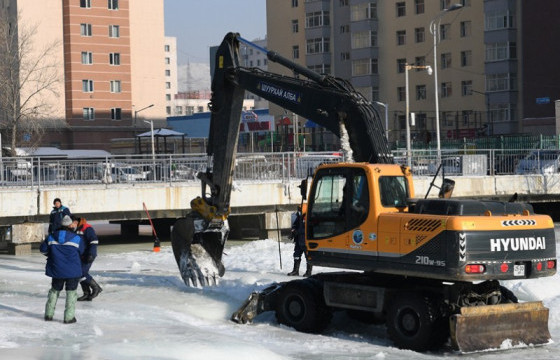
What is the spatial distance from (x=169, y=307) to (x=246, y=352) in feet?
14.9

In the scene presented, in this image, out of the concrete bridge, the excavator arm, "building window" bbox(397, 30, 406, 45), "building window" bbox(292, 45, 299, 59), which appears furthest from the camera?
"building window" bbox(292, 45, 299, 59)

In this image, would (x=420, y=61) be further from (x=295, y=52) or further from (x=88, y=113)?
(x=88, y=113)

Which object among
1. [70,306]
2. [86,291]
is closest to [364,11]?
[86,291]

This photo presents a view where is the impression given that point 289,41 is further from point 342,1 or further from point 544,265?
point 544,265

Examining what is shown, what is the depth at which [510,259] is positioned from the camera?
14406 mm

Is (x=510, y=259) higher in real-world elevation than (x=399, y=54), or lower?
lower

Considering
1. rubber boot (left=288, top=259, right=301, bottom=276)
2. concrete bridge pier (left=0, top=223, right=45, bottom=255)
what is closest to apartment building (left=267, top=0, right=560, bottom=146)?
concrete bridge pier (left=0, top=223, right=45, bottom=255)

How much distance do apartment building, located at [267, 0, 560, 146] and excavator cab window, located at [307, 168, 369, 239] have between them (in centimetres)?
5149

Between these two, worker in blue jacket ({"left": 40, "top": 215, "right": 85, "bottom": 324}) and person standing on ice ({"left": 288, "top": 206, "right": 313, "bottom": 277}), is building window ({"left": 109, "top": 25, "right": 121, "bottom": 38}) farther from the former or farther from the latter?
worker in blue jacket ({"left": 40, "top": 215, "right": 85, "bottom": 324})

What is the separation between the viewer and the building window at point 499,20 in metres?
74.2

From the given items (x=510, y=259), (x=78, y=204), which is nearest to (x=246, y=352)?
(x=510, y=259)

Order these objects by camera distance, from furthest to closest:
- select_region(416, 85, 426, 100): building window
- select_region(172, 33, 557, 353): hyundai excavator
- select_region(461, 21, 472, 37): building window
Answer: select_region(416, 85, 426, 100): building window → select_region(461, 21, 472, 37): building window → select_region(172, 33, 557, 353): hyundai excavator

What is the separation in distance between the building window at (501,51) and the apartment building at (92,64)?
1198 inches

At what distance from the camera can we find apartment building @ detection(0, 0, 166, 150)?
8638 centimetres
